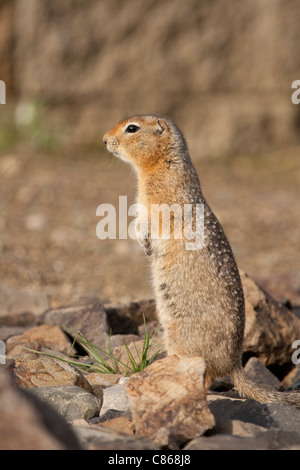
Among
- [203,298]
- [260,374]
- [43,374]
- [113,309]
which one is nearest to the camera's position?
[43,374]

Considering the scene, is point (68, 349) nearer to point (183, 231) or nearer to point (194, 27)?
point (183, 231)

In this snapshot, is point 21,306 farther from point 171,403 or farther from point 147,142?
point 171,403

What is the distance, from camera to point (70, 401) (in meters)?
3.73

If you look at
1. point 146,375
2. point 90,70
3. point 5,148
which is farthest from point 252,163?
point 146,375

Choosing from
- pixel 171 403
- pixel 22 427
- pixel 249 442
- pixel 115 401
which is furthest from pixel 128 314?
pixel 22 427

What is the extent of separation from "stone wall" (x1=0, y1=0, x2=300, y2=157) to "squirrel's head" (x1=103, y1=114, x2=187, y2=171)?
Answer: 6.66m

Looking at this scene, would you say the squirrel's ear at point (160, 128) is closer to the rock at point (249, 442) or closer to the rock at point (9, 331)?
the rock at point (9, 331)

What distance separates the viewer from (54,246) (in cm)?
856

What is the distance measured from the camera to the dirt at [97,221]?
25.4 ft

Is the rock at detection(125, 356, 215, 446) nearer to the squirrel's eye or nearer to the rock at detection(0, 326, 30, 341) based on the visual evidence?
the rock at detection(0, 326, 30, 341)

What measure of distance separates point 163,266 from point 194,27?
8752mm

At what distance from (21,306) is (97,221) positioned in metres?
3.00

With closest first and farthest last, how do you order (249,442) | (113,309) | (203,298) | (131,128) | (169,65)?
(249,442) → (203,298) → (131,128) → (113,309) → (169,65)

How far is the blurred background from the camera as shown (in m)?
11.5
